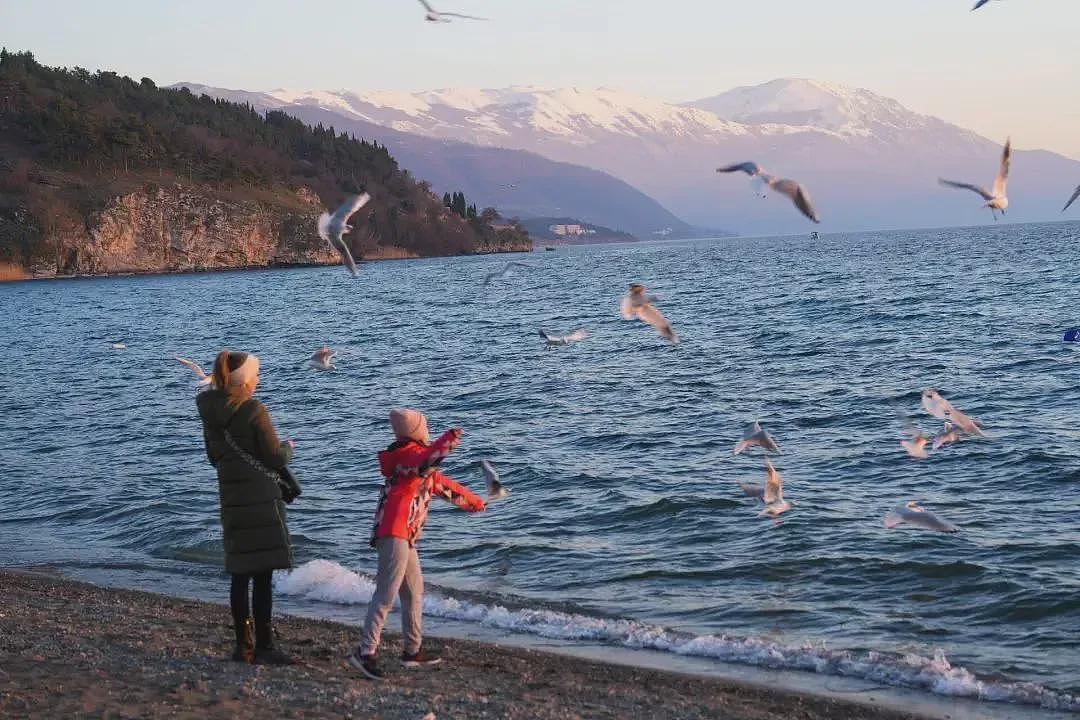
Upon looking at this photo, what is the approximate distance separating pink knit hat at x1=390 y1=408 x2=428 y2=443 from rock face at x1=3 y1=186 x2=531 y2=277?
5911 inches

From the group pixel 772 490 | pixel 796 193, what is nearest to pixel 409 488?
pixel 796 193

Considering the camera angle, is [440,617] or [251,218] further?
[251,218]

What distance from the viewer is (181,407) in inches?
1217

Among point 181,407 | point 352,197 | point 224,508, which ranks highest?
point 352,197

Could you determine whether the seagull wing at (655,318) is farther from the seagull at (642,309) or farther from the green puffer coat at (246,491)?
the green puffer coat at (246,491)

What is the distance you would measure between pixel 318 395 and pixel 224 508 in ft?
76.7

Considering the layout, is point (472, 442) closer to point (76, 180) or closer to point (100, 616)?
point (100, 616)

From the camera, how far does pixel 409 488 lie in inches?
347

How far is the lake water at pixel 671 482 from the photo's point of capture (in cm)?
1208

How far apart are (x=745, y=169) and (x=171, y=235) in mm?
159240

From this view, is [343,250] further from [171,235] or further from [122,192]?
[171,235]

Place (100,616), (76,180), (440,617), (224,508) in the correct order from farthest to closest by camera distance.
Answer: (76,180) → (440,617) → (100,616) → (224,508)

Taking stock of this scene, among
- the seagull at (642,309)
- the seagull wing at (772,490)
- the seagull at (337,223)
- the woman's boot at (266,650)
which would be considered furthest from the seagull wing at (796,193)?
the woman's boot at (266,650)

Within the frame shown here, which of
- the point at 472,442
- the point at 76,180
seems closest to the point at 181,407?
the point at 472,442
